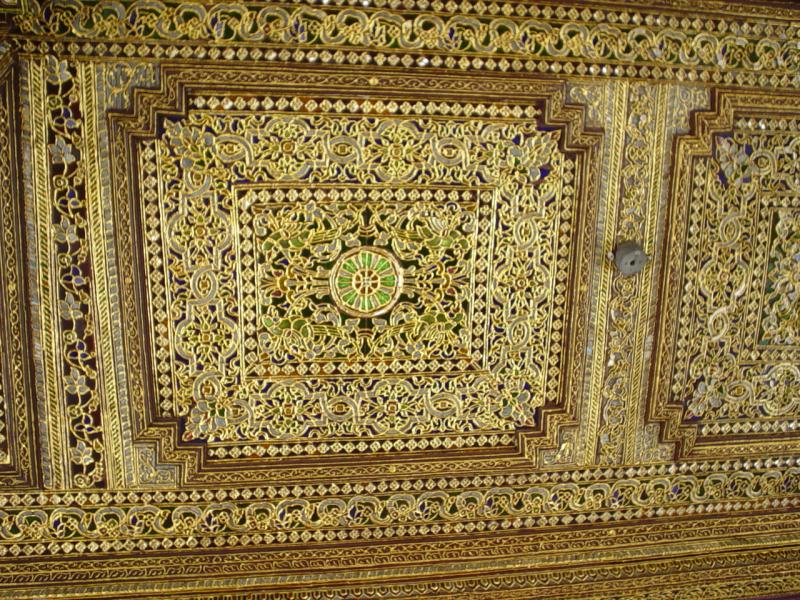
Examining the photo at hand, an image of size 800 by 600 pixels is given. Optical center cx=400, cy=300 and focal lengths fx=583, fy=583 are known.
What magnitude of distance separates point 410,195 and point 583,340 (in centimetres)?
95

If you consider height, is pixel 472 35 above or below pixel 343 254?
above

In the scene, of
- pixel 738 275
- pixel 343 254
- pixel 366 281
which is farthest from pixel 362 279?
pixel 738 275

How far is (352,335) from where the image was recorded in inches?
93.4

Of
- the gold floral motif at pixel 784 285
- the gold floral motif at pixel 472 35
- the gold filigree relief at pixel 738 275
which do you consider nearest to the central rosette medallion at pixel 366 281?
the gold floral motif at pixel 472 35

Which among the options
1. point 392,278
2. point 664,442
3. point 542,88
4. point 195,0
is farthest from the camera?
point 664,442

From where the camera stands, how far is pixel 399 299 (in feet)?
7.75

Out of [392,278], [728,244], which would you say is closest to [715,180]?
[728,244]

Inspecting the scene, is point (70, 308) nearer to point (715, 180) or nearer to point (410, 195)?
point (410, 195)

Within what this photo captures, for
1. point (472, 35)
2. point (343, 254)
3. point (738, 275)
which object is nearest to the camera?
point (472, 35)

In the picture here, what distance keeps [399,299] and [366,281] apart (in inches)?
6.2

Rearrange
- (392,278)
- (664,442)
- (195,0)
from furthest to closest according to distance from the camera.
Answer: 1. (664,442)
2. (392,278)
3. (195,0)

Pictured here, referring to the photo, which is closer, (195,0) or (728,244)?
(195,0)

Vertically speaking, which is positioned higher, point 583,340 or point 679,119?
point 679,119

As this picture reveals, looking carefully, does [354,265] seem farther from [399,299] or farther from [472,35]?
[472,35]
